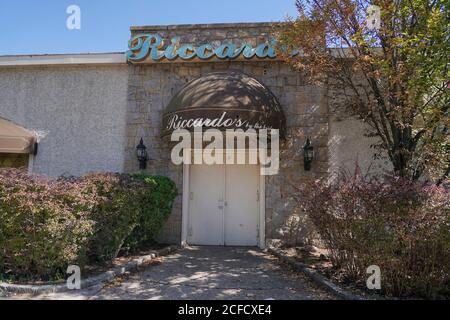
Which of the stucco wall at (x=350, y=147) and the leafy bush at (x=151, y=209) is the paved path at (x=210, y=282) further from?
the stucco wall at (x=350, y=147)

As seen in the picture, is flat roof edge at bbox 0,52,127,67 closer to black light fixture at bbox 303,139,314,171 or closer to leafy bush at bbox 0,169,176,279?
leafy bush at bbox 0,169,176,279

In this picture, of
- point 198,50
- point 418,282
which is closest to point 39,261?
point 418,282

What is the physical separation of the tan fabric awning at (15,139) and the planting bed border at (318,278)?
7288mm

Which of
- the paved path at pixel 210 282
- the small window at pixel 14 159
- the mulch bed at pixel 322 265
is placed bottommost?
the paved path at pixel 210 282

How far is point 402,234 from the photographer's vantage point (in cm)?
483

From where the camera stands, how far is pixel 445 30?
17.6 feet

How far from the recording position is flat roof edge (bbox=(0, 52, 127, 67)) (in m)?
9.95

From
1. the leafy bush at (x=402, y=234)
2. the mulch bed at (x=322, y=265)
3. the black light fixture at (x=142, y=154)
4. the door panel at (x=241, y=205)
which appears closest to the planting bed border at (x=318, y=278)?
the mulch bed at (x=322, y=265)

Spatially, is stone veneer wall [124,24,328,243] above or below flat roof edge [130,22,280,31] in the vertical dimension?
below

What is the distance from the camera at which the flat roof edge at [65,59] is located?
995 centimetres

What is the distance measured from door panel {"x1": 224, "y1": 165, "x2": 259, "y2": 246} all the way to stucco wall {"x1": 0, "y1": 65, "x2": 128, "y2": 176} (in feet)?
10.4

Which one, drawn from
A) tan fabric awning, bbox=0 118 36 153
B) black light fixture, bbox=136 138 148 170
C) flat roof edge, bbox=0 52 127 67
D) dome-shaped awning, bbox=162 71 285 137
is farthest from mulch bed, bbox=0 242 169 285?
flat roof edge, bbox=0 52 127 67
